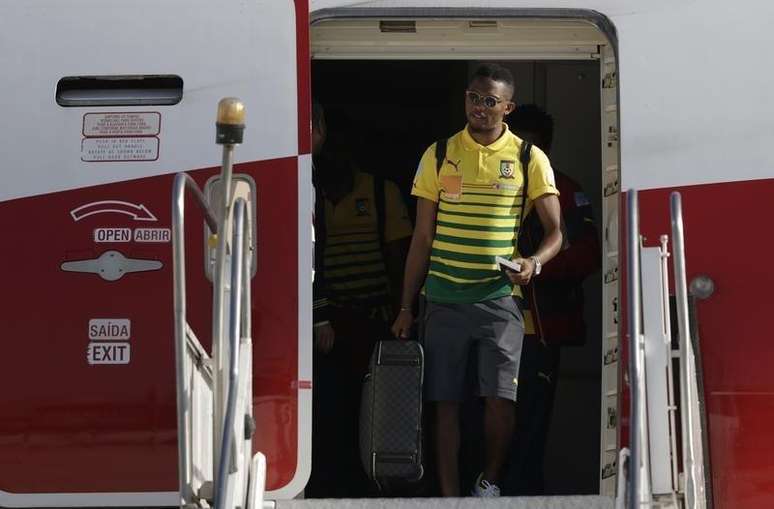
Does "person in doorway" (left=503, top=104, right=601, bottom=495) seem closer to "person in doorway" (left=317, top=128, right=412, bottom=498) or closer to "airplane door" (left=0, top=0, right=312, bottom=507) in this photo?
"person in doorway" (left=317, top=128, right=412, bottom=498)

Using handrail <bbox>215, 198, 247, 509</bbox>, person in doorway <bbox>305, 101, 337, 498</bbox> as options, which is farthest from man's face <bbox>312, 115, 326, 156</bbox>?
handrail <bbox>215, 198, 247, 509</bbox>

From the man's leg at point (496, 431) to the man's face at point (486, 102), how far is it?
0.97 meters

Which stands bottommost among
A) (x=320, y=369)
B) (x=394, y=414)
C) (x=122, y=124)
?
(x=394, y=414)

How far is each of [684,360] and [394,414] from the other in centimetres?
121

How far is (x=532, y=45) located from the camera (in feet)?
15.1

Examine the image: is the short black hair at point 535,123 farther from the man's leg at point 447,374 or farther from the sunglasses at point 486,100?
the man's leg at point 447,374

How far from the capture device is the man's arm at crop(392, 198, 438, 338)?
15.1ft

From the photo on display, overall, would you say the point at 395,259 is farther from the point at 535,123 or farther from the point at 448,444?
the point at 448,444

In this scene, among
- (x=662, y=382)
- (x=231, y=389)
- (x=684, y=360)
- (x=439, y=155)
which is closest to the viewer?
(x=231, y=389)

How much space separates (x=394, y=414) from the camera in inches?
173

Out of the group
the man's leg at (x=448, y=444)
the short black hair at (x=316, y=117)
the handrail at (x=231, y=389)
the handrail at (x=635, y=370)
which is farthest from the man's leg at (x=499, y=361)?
the handrail at (x=231, y=389)

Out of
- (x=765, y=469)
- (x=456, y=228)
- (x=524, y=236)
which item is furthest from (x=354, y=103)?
(x=765, y=469)

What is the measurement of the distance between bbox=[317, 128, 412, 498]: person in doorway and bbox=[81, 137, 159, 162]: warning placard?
3.59 ft

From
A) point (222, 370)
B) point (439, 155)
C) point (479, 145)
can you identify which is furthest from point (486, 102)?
point (222, 370)
